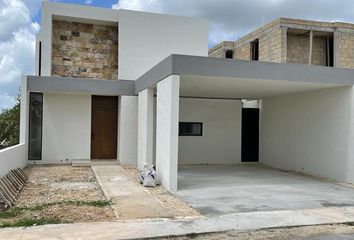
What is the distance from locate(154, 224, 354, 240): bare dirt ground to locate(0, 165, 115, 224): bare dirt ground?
1853 mm

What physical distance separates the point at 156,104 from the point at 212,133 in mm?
3823

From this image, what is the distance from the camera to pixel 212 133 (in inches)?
605

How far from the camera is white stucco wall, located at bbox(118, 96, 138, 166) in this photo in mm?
13875

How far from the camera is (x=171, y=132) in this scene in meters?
8.69

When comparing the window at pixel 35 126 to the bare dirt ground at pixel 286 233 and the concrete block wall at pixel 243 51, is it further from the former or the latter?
the concrete block wall at pixel 243 51

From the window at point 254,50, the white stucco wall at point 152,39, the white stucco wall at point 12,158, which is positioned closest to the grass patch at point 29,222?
the white stucco wall at point 12,158

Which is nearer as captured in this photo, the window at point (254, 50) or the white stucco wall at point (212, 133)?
the white stucco wall at point (212, 133)

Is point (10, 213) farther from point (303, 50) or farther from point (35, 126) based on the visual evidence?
point (303, 50)

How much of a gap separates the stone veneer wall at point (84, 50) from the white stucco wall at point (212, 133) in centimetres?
375

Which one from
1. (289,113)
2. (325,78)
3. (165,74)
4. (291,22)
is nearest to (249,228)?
(165,74)

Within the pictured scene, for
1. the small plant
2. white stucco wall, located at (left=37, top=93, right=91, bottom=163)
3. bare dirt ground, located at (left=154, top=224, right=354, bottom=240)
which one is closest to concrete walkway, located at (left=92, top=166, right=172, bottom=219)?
bare dirt ground, located at (left=154, top=224, right=354, bottom=240)

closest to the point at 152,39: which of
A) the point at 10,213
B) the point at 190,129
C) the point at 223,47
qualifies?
the point at 190,129

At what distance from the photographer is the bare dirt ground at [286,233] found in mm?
5484

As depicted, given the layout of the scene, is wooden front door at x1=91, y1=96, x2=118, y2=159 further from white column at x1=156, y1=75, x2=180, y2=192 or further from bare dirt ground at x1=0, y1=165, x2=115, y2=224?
white column at x1=156, y1=75, x2=180, y2=192
